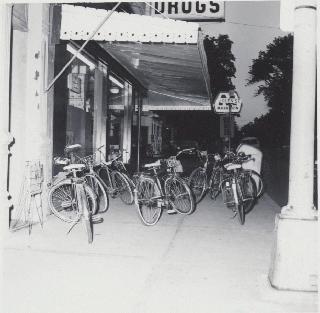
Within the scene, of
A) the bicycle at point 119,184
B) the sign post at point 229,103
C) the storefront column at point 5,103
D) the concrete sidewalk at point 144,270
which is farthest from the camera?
the sign post at point 229,103

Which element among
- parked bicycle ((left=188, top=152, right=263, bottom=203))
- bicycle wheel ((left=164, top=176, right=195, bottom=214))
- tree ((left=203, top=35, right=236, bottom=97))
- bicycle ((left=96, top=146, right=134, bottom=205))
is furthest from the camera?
tree ((left=203, top=35, right=236, bottom=97))

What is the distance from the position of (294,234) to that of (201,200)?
21.0ft

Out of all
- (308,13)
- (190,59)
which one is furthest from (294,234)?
(190,59)

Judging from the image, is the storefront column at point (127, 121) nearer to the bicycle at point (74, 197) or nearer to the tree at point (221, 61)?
the bicycle at point (74, 197)

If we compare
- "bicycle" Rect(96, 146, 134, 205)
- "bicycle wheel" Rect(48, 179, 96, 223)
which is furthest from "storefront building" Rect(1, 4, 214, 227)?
"bicycle" Rect(96, 146, 134, 205)

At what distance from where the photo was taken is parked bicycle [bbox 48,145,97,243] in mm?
5945

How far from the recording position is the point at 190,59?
907cm

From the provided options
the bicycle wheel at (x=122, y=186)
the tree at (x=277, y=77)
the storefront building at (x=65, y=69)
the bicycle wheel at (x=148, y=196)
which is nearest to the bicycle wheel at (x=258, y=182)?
the storefront building at (x=65, y=69)

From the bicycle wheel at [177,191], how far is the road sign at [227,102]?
4.88 m

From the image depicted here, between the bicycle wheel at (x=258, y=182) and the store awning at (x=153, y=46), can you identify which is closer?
the store awning at (x=153, y=46)

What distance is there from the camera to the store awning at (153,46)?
6648 mm

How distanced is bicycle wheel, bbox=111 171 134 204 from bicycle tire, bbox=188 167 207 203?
Result: 1665 mm

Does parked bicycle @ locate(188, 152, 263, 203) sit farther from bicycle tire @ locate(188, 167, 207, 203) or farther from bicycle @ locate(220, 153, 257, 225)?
bicycle @ locate(220, 153, 257, 225)

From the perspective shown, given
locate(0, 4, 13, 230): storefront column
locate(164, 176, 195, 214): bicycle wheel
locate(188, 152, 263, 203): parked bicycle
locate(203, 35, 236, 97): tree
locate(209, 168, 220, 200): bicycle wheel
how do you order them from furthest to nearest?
locate(203, 35, 236, 97): tree
locate(209, 168, 220, 200): bicycle wheel
locate(188, 152, 263, 203): parked bicycle
locate(164, 176, 195, 214): bicycle wheel
locate(0, 4, 13, 230): storefront column
